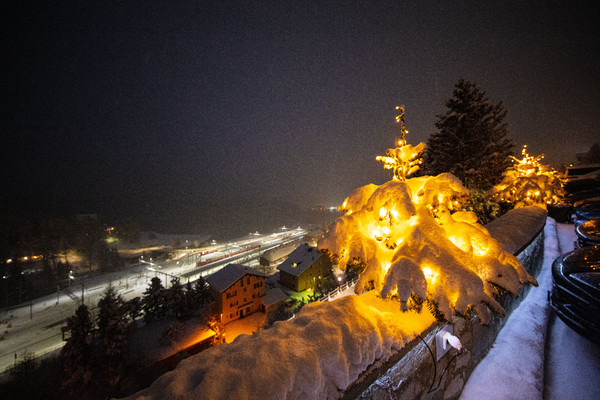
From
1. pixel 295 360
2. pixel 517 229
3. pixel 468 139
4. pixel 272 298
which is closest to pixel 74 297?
pixel 272 298

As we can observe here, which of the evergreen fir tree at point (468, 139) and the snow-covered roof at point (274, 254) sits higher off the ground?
the evergreen fir tree at point (468, 139)

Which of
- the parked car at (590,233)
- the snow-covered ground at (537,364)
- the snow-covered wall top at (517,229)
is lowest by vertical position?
the snow-covered ground at (537,364)

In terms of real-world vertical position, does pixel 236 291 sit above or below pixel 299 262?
above

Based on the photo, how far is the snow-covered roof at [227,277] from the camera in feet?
53.4

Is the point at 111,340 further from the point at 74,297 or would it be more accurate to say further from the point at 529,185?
the point at 74,297

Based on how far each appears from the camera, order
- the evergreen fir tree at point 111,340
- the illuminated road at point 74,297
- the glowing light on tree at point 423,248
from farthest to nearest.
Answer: the illuminated road at point 74,297, the evergreen fir tree at point 111,340, the glowing light on tree at point 423,248

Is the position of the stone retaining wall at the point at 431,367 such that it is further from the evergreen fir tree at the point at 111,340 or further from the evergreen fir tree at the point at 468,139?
the evergreen fir tree at the point at 111,340

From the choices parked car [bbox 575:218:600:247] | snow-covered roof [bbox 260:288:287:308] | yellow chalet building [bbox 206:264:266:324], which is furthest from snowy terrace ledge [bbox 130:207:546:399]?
snow-covered roof [bbox 260:288:287:308]

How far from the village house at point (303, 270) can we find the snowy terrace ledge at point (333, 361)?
18129mm

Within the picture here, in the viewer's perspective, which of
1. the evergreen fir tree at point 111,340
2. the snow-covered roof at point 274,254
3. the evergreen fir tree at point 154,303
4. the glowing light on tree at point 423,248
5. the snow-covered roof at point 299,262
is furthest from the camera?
the snow-covered roof at point 274,254

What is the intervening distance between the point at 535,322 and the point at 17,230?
51900mm

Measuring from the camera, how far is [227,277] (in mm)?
17156

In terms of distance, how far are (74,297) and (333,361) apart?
126 ft

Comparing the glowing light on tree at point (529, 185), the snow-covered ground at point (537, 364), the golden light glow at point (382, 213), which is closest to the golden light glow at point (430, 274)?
the golden light glow at point (382, 213)
